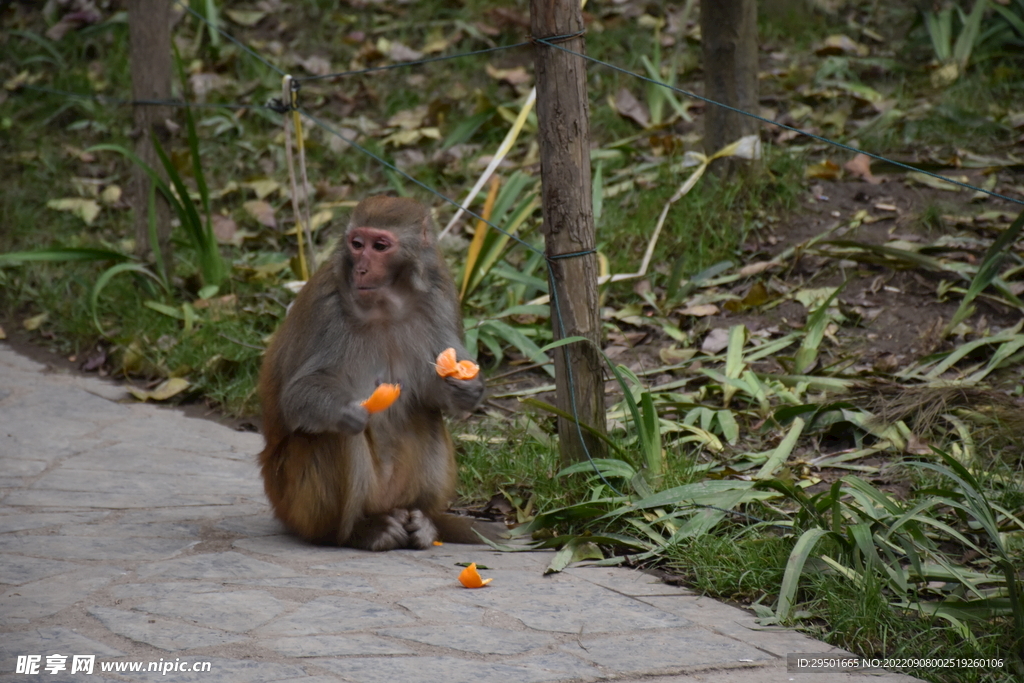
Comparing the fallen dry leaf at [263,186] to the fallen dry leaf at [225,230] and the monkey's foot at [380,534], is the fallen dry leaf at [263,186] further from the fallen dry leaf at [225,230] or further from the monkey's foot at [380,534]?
the monkey's foot at [380,534]

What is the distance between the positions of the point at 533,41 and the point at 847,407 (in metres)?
2.16

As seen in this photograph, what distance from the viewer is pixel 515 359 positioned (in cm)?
602

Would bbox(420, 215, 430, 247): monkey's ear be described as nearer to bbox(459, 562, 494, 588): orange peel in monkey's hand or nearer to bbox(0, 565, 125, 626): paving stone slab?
bbox(459, 562, 494, 588): orange peel in monkey's hand

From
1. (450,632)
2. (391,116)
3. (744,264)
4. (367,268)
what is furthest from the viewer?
(391,116)

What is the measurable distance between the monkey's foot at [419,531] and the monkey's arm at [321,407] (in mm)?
497

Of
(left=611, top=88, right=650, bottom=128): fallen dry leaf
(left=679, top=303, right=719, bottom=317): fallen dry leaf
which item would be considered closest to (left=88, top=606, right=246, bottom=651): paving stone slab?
(left=679, top=303, right=719, bottom=317): fallen dry leaf

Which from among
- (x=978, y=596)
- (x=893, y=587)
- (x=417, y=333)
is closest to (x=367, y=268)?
(x=417, y=333)

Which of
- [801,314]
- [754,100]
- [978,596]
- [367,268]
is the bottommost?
[978,596]

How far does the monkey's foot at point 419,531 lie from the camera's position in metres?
4.02

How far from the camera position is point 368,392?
158 inches

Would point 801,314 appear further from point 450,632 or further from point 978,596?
point 450,632

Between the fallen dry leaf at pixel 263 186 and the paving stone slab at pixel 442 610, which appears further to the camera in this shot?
the fallen dry leaf at pixel 263 186

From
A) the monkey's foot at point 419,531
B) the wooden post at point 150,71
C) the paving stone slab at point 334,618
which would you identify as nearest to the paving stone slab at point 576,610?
the paving stone slab at point 334,618

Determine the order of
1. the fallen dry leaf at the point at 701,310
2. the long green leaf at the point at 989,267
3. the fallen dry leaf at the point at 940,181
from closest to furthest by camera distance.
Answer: the long green leaf at the point at 989,267
the fallen dry leaf at the point at 701,310
the fallen dry leaf at the point at 940,181
